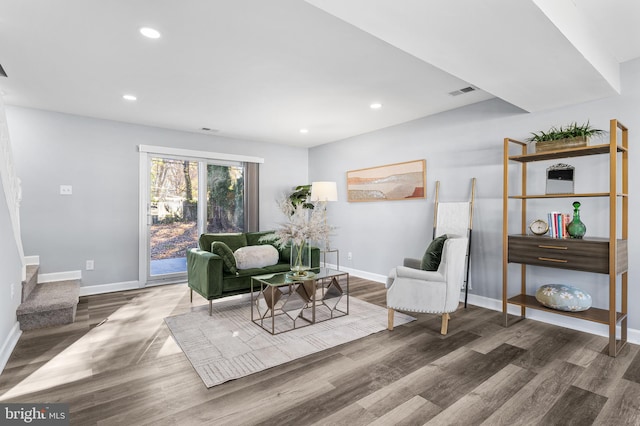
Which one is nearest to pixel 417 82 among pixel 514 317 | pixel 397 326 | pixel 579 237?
pixel 579 237

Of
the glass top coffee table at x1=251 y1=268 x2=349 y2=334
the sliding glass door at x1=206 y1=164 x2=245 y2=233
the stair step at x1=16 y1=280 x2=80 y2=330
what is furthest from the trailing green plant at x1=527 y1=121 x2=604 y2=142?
the stair step at x1=16 y1=280 x2=80 y2=330

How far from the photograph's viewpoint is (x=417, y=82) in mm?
3275

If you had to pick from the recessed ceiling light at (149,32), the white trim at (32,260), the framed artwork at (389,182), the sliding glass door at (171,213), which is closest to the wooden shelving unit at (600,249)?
the framed artwork at (389,182)

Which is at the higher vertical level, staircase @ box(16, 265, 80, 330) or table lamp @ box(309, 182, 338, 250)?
table lamp @ box(309, 182, 338, 250)

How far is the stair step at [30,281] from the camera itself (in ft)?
10.9

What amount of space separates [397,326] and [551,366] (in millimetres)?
1258

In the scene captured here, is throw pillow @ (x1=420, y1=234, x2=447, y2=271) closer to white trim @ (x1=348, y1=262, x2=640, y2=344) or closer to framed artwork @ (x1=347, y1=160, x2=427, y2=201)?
white trim @ (x1=348, y1=262, x2=640, y2=344)

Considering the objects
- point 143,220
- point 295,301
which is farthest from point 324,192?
point 143,220

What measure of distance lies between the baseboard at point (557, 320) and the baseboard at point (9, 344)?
4.50 meters

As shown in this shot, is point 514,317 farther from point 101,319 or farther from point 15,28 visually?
point 15,28

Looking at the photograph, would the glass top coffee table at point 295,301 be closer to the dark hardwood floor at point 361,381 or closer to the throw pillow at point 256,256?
the throw pillow at point 256,256

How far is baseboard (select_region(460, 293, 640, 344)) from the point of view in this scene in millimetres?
2867

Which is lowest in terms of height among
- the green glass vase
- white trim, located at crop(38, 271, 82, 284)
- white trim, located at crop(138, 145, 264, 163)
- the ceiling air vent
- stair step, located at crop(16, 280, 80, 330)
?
stair step, located at crop(16, 280, 80, 330)

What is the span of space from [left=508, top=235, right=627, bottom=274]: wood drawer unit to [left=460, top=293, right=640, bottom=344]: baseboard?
2.09 feet
